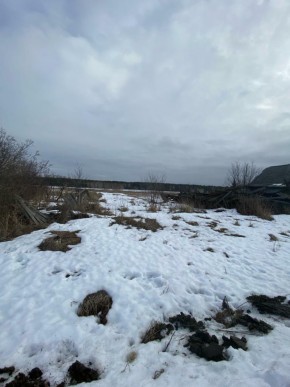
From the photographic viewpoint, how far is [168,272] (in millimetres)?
5875

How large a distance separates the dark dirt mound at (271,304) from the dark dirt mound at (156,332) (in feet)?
5.40

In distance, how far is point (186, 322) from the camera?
4.12 meters

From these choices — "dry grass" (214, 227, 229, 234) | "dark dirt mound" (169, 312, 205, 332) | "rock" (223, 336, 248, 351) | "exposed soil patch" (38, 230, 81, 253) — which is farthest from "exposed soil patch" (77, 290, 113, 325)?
"dry grass" (214, 227, 229, 234)

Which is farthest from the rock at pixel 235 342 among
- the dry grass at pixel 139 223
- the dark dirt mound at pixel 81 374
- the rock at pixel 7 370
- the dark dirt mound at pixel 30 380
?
the dry grass at pixel 139 223

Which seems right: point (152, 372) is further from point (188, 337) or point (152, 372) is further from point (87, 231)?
point (87, 231)

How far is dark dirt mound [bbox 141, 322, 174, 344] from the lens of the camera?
12.3ft

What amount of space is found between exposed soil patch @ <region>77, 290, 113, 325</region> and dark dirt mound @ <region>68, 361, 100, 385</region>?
933 mm

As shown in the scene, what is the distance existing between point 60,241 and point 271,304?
17.2 ft

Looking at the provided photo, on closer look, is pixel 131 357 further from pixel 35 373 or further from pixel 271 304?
pixel 271 304

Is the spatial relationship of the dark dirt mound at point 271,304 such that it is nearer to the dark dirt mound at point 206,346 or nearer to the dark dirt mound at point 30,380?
the dark dirt mound at point 206,346

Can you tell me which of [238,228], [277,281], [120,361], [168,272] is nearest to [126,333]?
[120,361]

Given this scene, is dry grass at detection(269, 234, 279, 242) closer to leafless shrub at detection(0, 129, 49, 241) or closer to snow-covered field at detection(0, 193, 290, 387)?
snow-covered field at detection(0, 193, 290, 387)

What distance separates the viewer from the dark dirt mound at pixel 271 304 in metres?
4.43

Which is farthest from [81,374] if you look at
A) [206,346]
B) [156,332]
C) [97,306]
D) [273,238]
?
[273,238]
